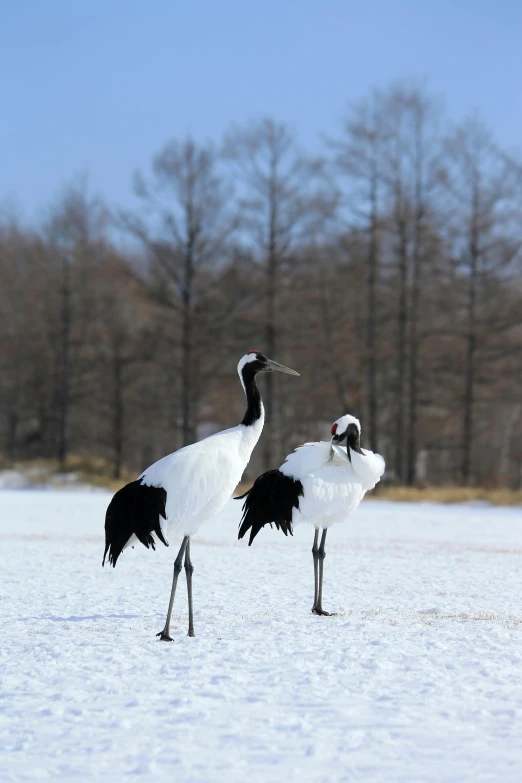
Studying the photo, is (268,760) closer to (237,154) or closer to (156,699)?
(156,699)

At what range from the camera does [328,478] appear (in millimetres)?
9352

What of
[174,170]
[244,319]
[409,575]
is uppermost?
[174,170]

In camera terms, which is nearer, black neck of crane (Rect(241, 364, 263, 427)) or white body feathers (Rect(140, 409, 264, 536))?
white body feathers (Rect(140, 409, 264, 536))

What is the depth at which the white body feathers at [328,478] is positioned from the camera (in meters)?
9.25

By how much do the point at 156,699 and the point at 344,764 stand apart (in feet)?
5.21

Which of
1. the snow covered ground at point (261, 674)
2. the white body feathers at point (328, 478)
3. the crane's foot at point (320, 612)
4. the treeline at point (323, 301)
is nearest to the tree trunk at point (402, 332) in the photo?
the treeline at point (323, 301)

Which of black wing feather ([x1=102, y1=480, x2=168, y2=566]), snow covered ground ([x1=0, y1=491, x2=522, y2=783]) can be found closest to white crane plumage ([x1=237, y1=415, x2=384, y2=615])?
snow covered ground ([x1=0, y1=491, x2=522, y2=783])

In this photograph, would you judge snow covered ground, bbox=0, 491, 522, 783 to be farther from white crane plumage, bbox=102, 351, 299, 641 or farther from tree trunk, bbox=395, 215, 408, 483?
tree trunk, bbox=395, 215, 408, 483

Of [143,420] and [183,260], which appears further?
[143,420]

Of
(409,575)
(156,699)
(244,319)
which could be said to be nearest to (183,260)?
(244,319)

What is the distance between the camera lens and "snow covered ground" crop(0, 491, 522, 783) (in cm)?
495

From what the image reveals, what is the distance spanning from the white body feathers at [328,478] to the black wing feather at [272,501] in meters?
0.06

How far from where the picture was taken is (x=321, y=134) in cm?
3131

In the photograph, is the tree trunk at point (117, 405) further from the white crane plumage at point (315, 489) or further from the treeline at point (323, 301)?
the white crane plumage at point (315, 489)
